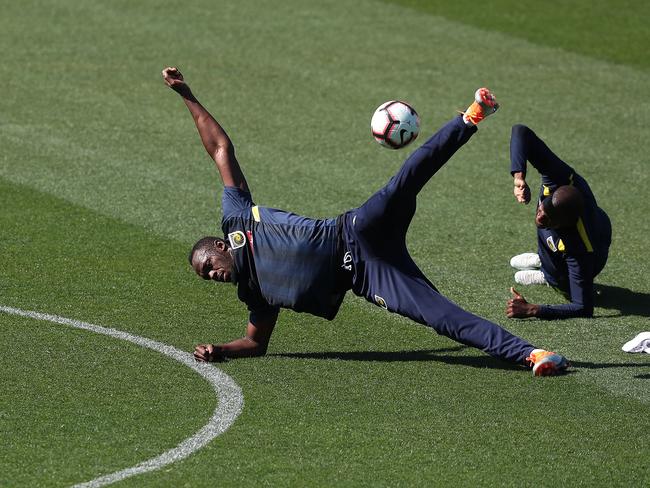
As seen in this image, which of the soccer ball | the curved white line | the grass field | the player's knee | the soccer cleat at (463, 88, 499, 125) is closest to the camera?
the curved white line

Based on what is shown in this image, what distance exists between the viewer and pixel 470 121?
8383 mm

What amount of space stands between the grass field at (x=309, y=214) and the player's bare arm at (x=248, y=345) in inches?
5.8

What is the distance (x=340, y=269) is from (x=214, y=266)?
0.87m

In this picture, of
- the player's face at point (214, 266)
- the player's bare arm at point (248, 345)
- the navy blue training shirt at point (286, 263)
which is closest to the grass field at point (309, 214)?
the player's bare arm at point (248, 345)

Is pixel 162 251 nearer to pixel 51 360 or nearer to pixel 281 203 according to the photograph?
pixel 281 203

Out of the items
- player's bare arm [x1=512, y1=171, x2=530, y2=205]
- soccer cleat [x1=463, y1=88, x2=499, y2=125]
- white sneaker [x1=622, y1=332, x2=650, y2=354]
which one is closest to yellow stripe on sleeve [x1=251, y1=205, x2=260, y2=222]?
soccer cleat [x1=463, y1=88, x2=499, y2=125]

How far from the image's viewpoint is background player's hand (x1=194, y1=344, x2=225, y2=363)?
875 cm

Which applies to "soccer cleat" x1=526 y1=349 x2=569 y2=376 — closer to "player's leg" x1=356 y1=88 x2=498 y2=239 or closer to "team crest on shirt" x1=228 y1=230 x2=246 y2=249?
"player's leg" x1=356 y1=88 x2=498 y2=239

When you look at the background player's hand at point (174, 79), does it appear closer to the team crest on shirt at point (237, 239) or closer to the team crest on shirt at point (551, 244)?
the team crest on shirt at point (237, 239)

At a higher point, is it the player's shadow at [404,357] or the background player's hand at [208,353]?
the player's shadow at [404,357]

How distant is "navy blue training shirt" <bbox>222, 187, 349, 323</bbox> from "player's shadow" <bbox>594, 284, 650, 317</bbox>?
2657 mm

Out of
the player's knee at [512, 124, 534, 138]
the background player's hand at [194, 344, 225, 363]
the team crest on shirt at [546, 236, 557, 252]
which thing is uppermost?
the player's knee at [512, 124, 534, 138]

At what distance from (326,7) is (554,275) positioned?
37.2 feet

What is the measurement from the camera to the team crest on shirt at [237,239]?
8.78 m
